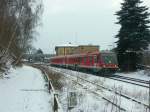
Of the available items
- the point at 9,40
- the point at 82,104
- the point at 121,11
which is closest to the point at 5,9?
the point at 9,40

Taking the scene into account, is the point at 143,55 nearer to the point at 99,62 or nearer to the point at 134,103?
the point at 99,62

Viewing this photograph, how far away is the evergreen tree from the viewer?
154 feet

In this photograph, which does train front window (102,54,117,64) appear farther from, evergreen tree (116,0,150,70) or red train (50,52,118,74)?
evergreen tree (116,0,150,70)

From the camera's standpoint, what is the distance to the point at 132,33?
→ 4700 centimetres

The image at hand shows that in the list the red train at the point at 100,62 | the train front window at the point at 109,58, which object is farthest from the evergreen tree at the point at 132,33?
the train front window at the point at 109,58

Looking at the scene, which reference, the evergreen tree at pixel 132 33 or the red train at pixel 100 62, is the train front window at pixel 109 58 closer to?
the red train at pixel 100 62

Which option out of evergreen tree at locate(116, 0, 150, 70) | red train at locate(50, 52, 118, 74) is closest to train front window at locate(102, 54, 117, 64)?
red train at locate(50, 52, 118, 74)

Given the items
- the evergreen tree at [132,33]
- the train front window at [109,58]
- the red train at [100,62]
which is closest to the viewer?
the red train at [100,62]

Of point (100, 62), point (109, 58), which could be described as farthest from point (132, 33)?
point (100, 62)

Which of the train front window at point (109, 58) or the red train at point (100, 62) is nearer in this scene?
the red train at point (100, 62)

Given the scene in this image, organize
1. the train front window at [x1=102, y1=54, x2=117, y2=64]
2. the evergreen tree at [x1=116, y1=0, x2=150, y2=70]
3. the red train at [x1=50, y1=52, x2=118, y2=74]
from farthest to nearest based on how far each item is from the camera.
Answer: the evergreen tree at [x1=116, y1=0, x2=150, y2=70] → the train front window at [x1=102, y1=54, x2=117, y2=64] → the red train at [x1=50, y1=52, x2=118, y2=74]

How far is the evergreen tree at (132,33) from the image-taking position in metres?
46.9

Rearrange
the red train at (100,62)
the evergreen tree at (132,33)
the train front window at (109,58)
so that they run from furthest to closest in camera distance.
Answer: the evergreen tree at (132,33)
the train front window at (109,58)
the red train at (100,62)

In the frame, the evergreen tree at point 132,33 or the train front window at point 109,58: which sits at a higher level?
the evergreen tree at point 132,33
